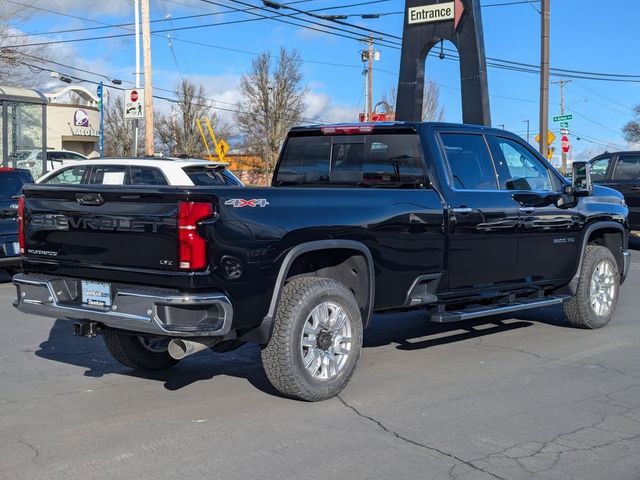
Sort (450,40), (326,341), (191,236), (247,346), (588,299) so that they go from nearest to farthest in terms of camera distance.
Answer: (191,236) → (326,341) → (247,346) → (588,299) → (450,40)

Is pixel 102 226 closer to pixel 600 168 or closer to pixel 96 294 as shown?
pixel 96 294

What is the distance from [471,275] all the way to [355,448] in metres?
2.58

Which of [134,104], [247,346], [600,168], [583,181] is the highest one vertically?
[134,104]

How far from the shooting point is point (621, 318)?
30.0 ft

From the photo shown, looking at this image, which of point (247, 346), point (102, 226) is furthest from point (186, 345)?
point (247, 346)

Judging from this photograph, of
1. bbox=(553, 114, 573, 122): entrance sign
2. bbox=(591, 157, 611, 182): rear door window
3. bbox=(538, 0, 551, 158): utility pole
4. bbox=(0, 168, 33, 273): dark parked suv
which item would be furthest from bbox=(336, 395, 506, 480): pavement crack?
bbox=(553, 114, 573, 122): entrance sign

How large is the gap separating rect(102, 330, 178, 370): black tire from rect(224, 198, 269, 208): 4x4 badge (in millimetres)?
1897

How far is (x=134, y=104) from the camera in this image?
2280cm

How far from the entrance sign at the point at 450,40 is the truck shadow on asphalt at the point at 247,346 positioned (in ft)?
32.2

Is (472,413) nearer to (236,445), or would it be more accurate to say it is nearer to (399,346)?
(236,445)

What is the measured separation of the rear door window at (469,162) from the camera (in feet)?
22.4

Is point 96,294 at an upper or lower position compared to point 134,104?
lower

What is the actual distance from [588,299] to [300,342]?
164 inches

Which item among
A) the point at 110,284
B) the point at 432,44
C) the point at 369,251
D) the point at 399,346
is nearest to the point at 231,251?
the point at 110,284
